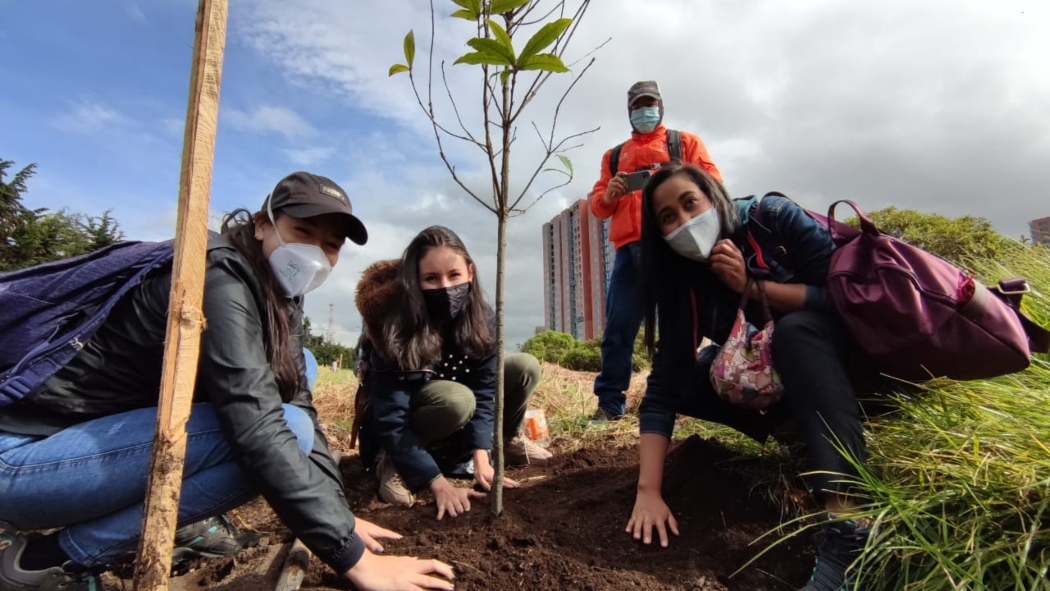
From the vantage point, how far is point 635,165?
12.6ft

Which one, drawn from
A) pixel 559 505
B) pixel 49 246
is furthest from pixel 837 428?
pixel 49 246

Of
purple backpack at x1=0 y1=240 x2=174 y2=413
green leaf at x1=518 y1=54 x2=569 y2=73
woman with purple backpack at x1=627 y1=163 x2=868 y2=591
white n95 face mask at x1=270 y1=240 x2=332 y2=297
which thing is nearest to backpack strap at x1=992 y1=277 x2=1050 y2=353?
woman with purple backpack at x1=627 y1=163 x2=868 y2=591

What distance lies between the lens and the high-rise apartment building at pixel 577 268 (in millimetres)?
17844

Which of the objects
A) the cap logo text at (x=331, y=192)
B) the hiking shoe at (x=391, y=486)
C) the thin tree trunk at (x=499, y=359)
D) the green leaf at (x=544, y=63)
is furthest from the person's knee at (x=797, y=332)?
the hiking shoe at (x=391, y=486)

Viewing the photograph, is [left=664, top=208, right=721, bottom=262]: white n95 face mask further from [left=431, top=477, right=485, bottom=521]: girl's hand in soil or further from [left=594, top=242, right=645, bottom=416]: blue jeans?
[left=594, top=242, right=645, bottom=416]: blue jeans

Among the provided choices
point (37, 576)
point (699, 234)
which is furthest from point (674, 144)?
point (37, 576)

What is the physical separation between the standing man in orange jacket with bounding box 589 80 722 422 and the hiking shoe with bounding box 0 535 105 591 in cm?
265

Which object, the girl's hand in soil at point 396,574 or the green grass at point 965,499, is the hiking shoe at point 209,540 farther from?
the green grass at point 965,499

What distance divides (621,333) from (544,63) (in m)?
2.36

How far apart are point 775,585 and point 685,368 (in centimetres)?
72

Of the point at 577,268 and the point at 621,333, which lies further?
the point at 577,268

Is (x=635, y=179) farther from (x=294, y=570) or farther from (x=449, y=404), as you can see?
(x=294, y=570)

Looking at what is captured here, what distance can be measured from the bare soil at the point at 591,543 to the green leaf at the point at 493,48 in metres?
1.39

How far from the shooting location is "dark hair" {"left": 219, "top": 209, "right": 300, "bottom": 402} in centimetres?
168
